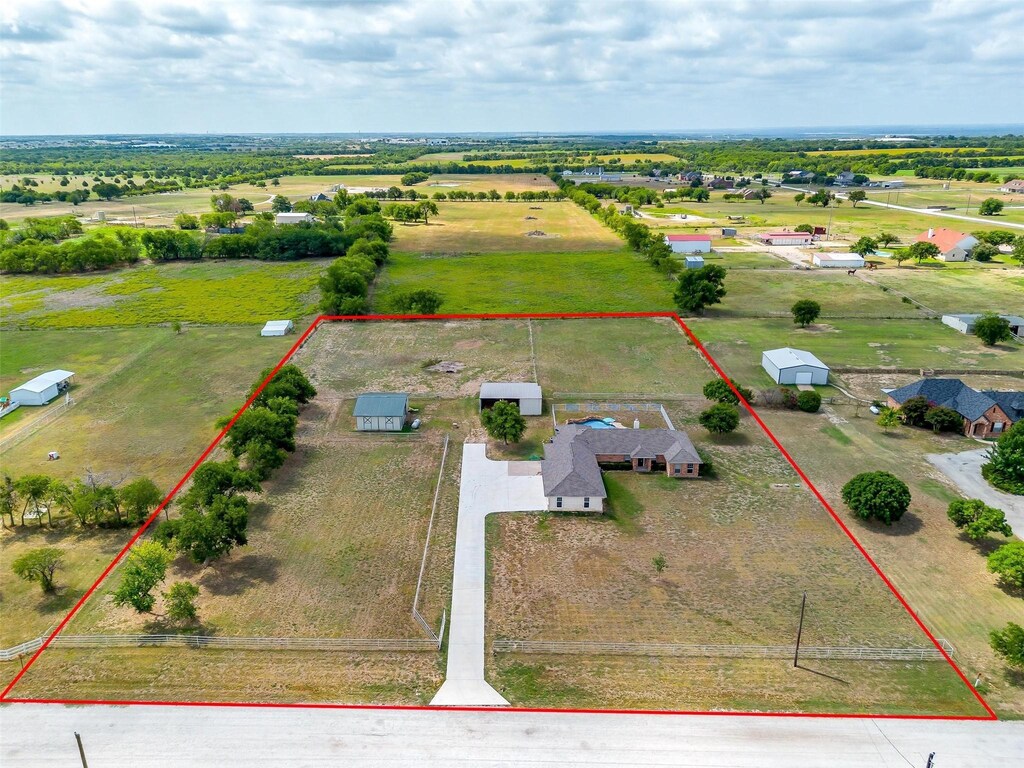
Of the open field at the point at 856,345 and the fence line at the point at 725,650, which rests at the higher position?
the open field at the point at 856,345

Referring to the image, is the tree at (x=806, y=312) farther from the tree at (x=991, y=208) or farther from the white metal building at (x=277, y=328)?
the tree at (x=991, y=208)

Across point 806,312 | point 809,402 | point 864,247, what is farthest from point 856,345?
point 864,247

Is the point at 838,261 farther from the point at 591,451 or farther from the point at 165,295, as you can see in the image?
the point at 165,295

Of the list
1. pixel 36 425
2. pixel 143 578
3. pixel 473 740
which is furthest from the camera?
pixel 36 425

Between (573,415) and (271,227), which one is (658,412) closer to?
(573,415)

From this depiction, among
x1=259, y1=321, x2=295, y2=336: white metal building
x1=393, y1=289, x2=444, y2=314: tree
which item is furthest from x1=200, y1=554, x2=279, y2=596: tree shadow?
x1=393, y1=289, x2=444, y2=314: tree

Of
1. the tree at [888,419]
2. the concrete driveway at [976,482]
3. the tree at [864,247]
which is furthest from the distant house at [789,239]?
the concrete driveway at [976,482]
